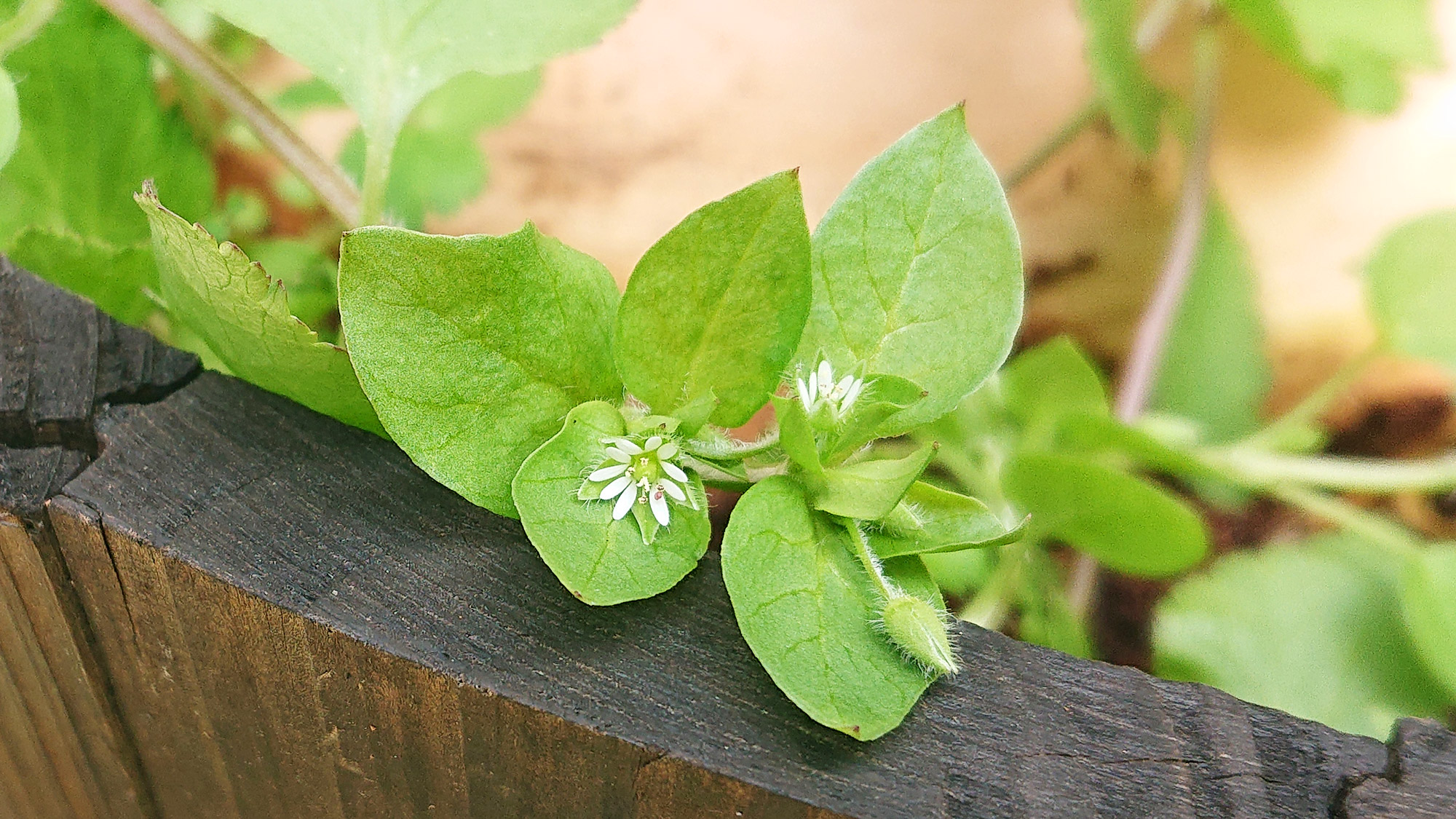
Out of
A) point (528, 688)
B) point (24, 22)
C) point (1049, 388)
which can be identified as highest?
point (24, 22)

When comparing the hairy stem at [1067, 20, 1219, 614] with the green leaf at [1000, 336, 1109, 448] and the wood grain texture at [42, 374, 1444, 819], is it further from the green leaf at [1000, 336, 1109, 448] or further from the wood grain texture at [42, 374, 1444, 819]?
the wood grain texture at [42, 374, 1444, 819]

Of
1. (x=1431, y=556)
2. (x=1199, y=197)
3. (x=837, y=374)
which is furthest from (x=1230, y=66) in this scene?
(x=837, y=374)

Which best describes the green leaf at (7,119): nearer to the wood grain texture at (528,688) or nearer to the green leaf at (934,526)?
the wood grain texture at (528,688)

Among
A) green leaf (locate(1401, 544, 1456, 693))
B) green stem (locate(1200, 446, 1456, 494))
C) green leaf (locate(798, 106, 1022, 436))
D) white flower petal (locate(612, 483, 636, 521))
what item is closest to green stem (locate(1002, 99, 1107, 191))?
green stem (locate(1200, 446, 1456, 494))

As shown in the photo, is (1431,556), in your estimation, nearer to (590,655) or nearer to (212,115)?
(590,655)

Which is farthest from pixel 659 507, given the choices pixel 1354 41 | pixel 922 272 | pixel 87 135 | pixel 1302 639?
pixel 1354 41

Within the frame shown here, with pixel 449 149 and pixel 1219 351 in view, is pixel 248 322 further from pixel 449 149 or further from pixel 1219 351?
pixel 1219 351
